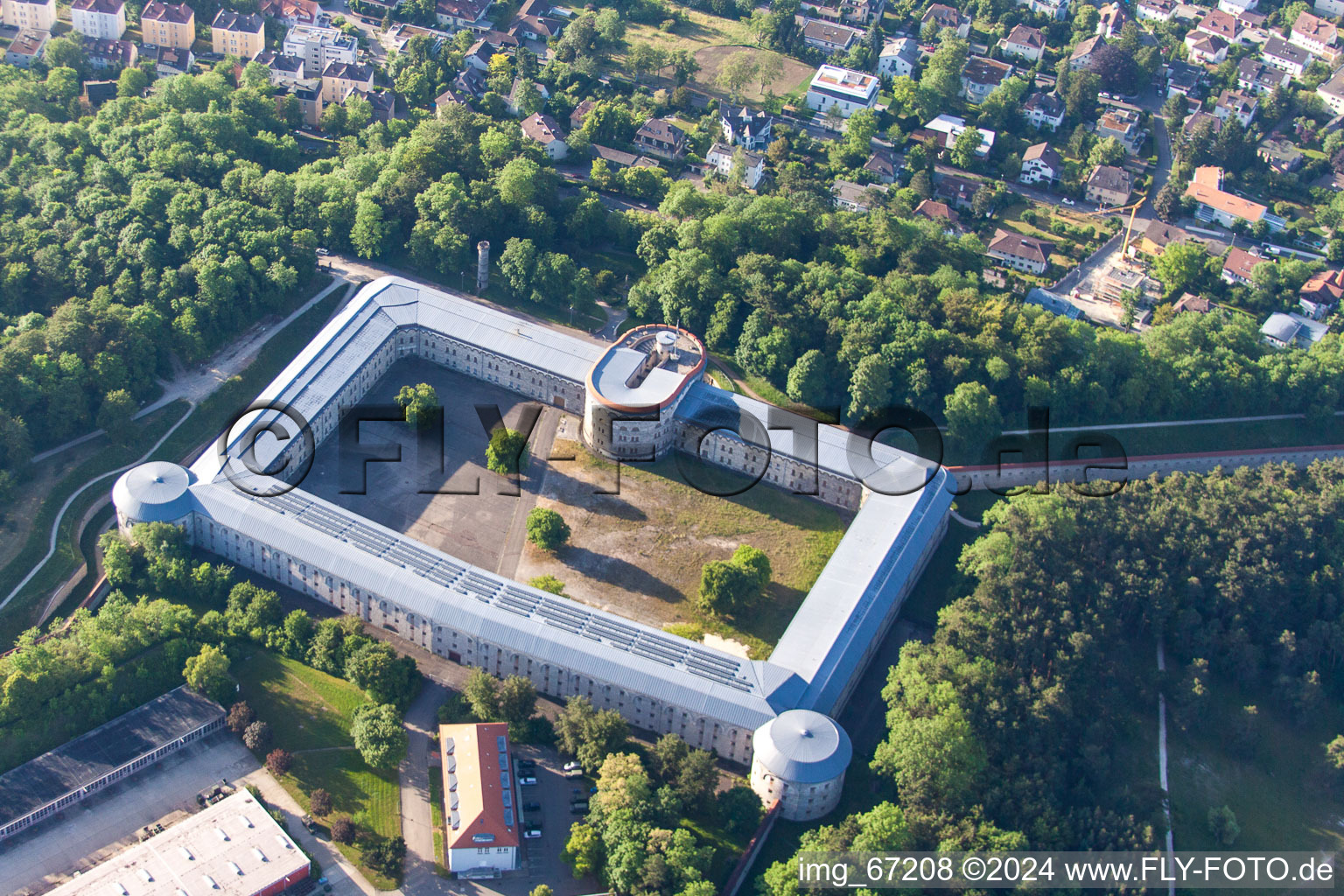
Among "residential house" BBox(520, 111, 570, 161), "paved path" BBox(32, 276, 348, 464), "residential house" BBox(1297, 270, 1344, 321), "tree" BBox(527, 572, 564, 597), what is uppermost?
"residential house" BBox(520, 111, 570, 161)

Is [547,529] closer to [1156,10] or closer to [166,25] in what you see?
[166,25]

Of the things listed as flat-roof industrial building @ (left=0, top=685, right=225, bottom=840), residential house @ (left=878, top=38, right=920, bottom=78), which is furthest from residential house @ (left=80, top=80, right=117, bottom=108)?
residential house @ (left=878, top=38, right=920, bottom=78)

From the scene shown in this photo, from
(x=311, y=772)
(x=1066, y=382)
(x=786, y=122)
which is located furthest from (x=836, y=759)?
(x=786, y=122)

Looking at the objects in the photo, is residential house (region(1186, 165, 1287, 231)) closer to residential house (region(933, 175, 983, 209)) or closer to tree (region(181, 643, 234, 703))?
residential house (region(933, 175, 983, 209))

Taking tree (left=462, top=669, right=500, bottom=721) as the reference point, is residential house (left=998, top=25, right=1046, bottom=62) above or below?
above

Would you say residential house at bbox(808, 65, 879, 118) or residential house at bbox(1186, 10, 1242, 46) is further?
residential house at bbox(1186, 10, 1242, 46)

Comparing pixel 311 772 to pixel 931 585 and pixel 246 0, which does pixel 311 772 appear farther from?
pixel 246 0

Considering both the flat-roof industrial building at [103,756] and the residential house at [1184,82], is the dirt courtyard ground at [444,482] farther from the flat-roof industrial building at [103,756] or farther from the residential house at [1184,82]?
the residential house at [1184,82]
